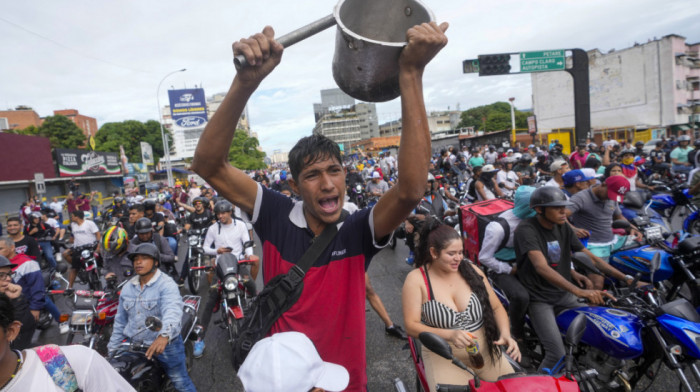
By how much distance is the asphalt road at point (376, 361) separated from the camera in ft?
12.7

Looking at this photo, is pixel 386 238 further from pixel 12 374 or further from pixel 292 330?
pixel 12 374

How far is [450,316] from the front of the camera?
9.04ft

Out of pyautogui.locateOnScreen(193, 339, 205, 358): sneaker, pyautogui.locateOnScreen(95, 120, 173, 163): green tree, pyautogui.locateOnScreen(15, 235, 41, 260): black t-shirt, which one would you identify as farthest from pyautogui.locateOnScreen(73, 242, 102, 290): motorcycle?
pyautogui.locateOnScreen(95, 120, 173, 163): green tree

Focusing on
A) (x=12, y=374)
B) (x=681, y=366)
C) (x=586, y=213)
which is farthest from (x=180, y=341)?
(x=586, y=213)

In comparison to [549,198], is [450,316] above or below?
below

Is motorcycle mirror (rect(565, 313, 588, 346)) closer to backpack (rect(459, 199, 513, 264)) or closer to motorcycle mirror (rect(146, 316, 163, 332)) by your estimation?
backpack (rect(459, 199, 513, 264))

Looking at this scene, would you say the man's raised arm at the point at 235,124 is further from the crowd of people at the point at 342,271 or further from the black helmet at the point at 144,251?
the black helmet at the point at 144,251

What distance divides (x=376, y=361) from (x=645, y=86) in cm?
4908

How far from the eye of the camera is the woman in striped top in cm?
266

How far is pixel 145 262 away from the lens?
3584mm

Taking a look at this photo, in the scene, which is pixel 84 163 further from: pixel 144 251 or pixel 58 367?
pixel 58 367

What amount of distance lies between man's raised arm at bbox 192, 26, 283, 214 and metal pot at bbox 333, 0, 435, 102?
250mm

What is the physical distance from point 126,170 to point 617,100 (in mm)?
55891

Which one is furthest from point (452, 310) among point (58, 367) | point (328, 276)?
point (58, 367)
